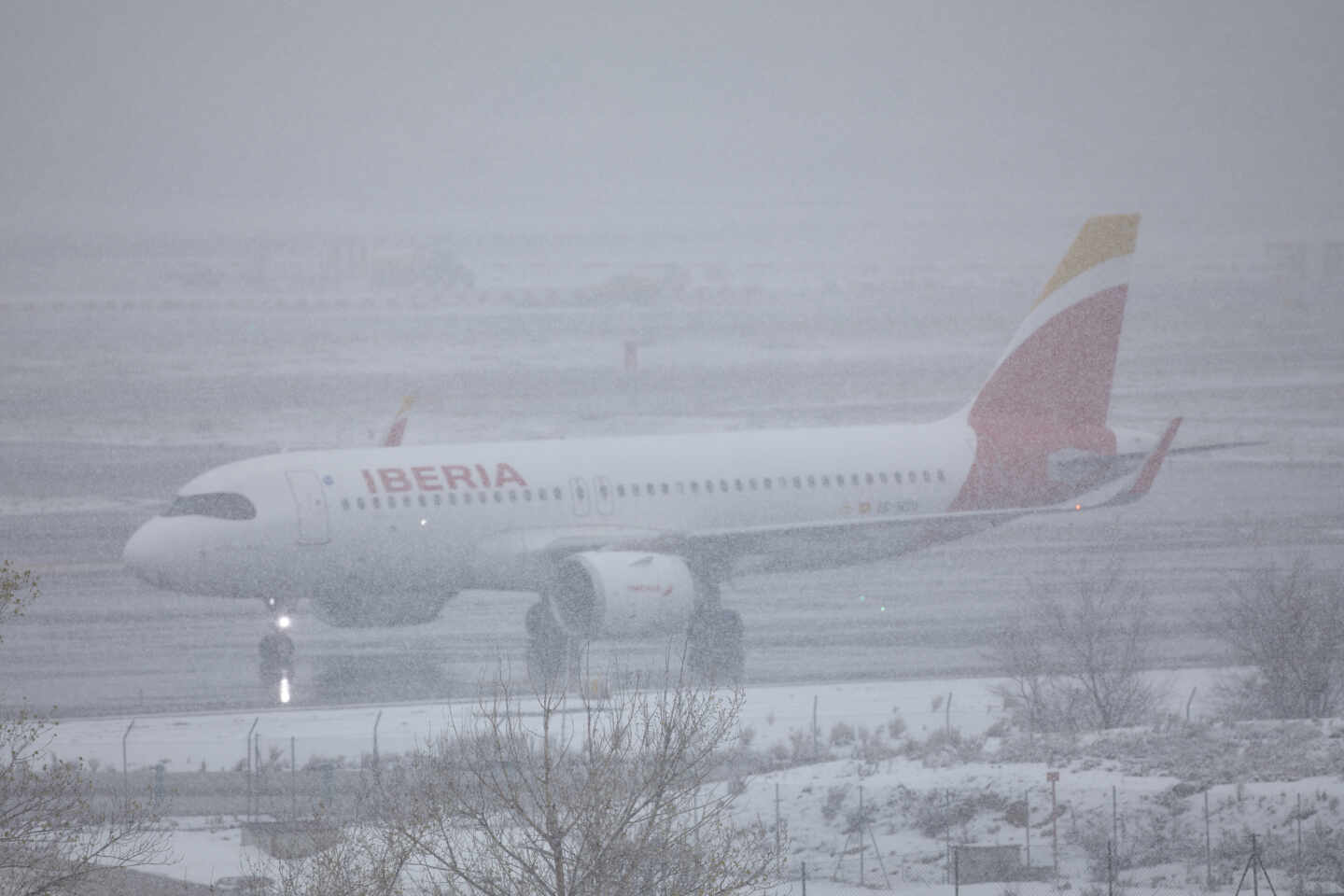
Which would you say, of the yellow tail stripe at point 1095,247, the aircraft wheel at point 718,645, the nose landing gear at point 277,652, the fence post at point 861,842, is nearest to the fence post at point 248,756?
the nose landing gear at point 277,652

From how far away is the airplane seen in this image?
33.7 metres

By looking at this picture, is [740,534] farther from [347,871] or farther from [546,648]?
[347,871]

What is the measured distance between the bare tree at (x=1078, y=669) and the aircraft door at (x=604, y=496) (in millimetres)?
7943

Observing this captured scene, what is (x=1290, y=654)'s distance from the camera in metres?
30.7

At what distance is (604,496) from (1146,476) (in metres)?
10.9

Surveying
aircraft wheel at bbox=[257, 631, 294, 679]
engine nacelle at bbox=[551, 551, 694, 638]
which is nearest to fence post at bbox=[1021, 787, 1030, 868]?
engine nacelle at bbox=[551, 551, 694, 638]

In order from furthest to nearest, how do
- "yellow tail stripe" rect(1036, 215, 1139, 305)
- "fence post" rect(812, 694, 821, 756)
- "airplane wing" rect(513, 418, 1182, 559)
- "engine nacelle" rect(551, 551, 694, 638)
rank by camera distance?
"yellow tail stripe" rect(1036, 215, 1139, 305)
"airplane wing" rect(513, 418, 1182, 559)
"engine nacelle" rect(551, 551, 694, 638)
"fence post" rect(812, 694, 821, 756)

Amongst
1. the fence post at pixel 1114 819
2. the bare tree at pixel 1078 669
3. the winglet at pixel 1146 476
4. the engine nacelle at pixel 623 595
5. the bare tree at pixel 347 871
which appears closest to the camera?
the bare tree at pixel 347 871

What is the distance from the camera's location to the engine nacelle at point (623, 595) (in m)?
32.9

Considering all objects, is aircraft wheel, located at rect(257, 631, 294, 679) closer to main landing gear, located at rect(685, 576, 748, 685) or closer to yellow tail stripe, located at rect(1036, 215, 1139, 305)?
main landing gear, located at rect(685, 576, 748, 685)

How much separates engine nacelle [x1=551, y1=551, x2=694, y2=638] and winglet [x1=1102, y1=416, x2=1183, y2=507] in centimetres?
943

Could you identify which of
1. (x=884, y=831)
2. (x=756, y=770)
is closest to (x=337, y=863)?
(x=884, y=831)

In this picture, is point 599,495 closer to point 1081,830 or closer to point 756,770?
point 756,770

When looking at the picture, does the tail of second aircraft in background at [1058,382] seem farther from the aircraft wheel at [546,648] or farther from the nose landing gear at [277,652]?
Answer: the nose landing gear at [277,652]
